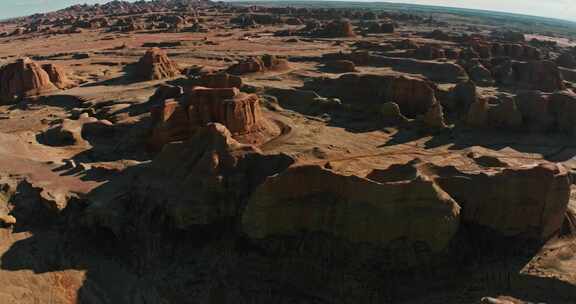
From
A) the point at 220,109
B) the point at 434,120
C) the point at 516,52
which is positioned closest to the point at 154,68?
the point at 220,109

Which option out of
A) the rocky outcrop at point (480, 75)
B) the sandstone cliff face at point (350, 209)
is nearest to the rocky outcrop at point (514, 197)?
the sandstone cliff face at point (350, 209)

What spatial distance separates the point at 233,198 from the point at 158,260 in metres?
5.41

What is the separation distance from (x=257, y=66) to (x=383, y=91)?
71.8ft

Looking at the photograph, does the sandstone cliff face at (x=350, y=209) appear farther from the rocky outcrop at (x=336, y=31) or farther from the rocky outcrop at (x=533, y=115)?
the rocky outcrop at (x=336, y=31)

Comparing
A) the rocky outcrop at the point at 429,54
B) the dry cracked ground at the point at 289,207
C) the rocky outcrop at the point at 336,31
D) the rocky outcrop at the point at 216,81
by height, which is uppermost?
the rocky outcrop at the point at 336,31

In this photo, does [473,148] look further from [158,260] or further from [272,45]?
[272,45]

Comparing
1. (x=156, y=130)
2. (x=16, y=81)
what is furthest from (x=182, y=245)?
(x=16, y=81)

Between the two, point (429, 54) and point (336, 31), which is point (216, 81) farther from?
point (336, 31)

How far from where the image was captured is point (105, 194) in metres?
28.7

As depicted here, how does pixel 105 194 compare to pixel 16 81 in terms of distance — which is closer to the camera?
pixel 105 194

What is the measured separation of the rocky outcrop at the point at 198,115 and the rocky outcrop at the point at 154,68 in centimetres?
2825

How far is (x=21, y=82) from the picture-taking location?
56.3m

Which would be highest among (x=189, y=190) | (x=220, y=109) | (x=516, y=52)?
(x=516, y=52)

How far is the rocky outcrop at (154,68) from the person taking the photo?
64.5m
